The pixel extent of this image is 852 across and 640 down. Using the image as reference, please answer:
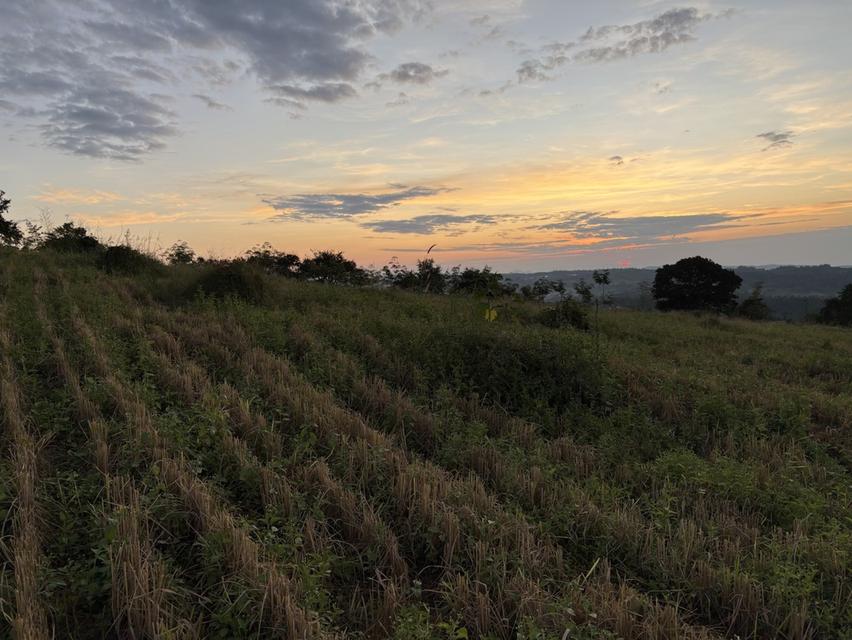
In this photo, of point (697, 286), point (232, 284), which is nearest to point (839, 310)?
point (697, 286)

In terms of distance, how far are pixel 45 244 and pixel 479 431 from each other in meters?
19.8

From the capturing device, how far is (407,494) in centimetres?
368

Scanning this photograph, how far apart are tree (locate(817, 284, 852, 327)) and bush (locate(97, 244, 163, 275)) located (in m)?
44.0

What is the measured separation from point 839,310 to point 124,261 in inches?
1846

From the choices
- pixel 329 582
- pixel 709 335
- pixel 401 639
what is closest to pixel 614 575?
pixel 401 639

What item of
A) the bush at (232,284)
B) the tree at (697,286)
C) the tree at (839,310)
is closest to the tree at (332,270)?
the bush at (232,284)

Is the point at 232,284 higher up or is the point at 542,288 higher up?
the point at 232,284

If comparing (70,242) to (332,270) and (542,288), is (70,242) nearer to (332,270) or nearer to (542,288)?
(332,270)

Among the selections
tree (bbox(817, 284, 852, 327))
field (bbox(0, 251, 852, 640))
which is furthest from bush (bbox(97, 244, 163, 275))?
A: tree (bbox(817, 284, 852, 327))

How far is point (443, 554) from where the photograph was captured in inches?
123

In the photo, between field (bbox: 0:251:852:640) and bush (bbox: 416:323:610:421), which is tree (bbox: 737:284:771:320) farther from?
bush (bbox: 416:323:610:421)

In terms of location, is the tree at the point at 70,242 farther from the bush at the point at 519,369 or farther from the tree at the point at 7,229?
the bush at the point at 519,369

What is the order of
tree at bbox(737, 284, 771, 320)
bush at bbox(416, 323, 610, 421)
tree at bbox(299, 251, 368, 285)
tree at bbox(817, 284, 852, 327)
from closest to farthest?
bush at bbox(416, 323, 610, 421) → tree at bbox(299, 251, 368, 285) → tree at bbox(817, 284, 852, 327) → tree at bbox(737, 284, 771, 320)

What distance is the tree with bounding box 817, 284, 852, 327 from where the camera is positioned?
37.0 metres
